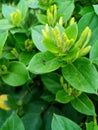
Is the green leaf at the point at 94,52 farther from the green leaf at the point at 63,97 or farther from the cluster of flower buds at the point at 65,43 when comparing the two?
the green leaf at the point at 63,97

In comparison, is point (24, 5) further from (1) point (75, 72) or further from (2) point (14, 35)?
(1) point (75, 72)

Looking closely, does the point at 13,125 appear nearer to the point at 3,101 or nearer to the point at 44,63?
the point at 44,63

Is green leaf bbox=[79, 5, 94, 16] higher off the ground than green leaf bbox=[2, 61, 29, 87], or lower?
higher

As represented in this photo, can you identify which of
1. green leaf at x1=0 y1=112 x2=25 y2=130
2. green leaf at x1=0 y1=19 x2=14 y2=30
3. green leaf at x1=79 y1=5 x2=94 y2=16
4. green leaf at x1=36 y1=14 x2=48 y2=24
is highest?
green leaf at x1=79 y1=5 x2=94 y2=16

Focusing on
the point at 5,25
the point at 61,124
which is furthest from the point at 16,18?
the point at 61,124

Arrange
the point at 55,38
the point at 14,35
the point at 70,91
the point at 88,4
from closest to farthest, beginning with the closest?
the point at 55,38
the point at 70,91
the point at 14,35
the point at 88,4

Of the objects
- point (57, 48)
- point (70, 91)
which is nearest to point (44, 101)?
point (70, 91)

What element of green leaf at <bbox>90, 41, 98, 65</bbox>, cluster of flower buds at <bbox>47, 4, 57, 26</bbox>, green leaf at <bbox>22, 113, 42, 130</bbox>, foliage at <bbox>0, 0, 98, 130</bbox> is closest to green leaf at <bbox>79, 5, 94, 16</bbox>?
foliage at <bbox>0, 0, 98, 130</bbox>

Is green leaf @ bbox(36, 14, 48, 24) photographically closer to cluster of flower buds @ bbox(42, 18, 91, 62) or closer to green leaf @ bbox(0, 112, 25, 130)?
cluster of flower buds @ bbox(42, 18, 91, 62)
